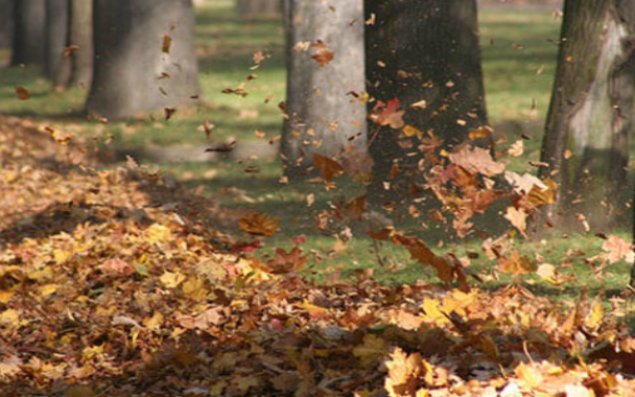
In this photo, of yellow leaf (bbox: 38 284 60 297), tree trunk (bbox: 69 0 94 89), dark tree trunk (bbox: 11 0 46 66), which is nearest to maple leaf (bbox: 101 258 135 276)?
yellow leaf (bbox: 38 284 60 297)

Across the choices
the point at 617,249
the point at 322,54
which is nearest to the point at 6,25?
the point at 322,54

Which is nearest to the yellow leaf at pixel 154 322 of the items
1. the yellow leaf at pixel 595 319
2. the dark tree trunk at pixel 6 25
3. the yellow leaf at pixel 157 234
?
the yellow leaf at pixel 157 234

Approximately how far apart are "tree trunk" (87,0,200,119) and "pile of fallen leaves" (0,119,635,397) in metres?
7.97

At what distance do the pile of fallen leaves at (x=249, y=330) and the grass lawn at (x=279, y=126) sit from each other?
0.77 meters

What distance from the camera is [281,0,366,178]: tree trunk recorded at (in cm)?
1264

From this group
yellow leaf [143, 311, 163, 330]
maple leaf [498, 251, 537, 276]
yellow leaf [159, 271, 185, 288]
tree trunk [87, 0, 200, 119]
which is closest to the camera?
maple leaf [498, 251, 537, 276]

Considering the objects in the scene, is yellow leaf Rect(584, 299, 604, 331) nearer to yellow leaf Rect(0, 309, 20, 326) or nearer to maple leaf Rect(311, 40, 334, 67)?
yellow leaf Rect(0, 309, 20, 326)

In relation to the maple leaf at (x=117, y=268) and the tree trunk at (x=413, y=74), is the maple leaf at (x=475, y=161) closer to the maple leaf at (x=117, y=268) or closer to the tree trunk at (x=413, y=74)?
the maple leaf at (x=117, y=268)

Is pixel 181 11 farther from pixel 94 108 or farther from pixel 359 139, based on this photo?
pixel 359 139

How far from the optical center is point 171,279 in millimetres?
7793

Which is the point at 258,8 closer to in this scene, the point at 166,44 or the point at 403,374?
the point at 166,44

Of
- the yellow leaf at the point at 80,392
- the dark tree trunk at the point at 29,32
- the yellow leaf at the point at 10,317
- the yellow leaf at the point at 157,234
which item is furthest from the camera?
the dark tree trunk at the point at 29,32

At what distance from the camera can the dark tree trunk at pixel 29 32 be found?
2564 centimetres

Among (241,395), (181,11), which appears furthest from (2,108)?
(241,395)
